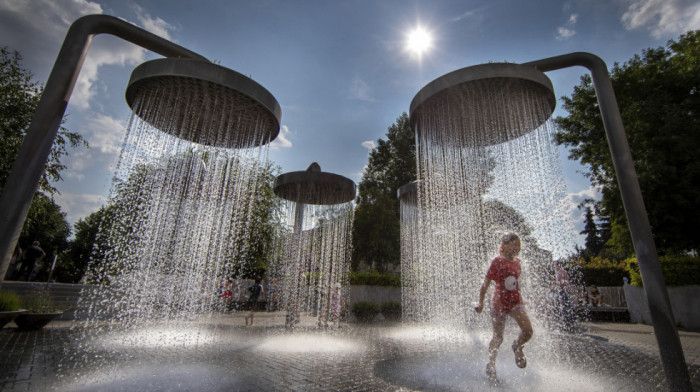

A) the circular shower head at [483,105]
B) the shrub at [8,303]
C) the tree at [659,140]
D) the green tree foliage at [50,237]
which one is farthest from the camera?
the green tree foliage at [50,237]

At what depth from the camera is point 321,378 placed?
4.43 m

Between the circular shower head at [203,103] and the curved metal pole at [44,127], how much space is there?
0.85m

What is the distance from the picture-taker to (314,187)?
35.0 ft

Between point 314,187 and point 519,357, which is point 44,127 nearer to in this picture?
point 519,357

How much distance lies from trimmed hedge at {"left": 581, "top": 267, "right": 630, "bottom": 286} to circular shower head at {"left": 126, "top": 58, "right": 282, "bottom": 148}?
23.5 metres

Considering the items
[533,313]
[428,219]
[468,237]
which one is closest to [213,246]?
[428,219]

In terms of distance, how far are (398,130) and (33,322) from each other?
33125mm

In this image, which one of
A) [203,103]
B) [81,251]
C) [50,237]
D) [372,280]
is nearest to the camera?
[203,103]

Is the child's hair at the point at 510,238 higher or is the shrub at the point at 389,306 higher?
the child's hair at the point at 510,238

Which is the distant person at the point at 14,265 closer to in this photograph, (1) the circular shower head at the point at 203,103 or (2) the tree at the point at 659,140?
(1) the circular shower head at the point at 203,103

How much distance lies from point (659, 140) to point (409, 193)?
1193cm

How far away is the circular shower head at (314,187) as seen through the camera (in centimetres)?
955

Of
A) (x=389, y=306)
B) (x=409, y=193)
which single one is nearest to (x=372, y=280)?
(x=389, y=306)

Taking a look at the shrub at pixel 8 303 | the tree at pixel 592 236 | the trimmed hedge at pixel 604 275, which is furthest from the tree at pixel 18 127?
the tree at pixel 592 236
